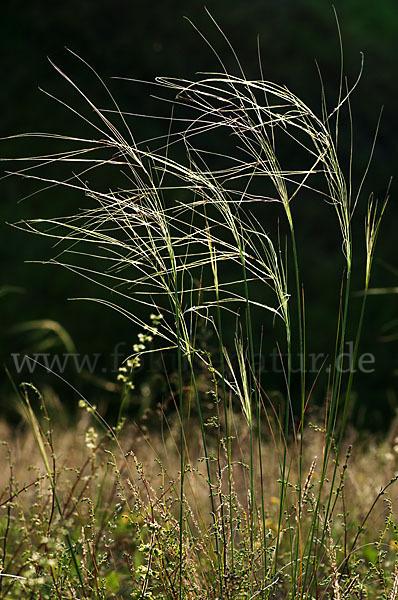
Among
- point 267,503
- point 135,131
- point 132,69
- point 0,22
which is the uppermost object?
point 0,22

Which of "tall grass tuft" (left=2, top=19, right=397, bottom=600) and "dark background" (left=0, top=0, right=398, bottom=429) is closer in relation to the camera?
"tall grass tuft" (left=2, top=19, right=397, bottom=600)

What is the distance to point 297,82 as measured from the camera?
6.77 metres

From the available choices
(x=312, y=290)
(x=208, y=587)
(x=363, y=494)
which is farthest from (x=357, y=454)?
(x=312, y=290)

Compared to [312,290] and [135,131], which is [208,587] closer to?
[312,290]

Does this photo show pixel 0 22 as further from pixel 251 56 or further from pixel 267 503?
pixel 267 503

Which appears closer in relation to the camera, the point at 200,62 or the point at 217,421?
the point at 217,421

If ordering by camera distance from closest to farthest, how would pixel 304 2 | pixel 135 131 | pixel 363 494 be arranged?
pixel 363 494
pixel 135 131
pixel 304 2

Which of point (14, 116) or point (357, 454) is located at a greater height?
point (14, 116)

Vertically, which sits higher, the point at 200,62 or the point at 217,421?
the point at 200,62

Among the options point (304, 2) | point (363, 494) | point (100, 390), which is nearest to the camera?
point (363, 494)

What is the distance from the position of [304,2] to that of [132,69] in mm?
1767

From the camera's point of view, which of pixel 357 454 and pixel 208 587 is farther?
pixel 357 454

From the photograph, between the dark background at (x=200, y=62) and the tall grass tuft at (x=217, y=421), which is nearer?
the tall grass tuft at (x=217, y=421)

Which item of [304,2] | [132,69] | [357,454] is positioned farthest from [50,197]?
[357,454]
